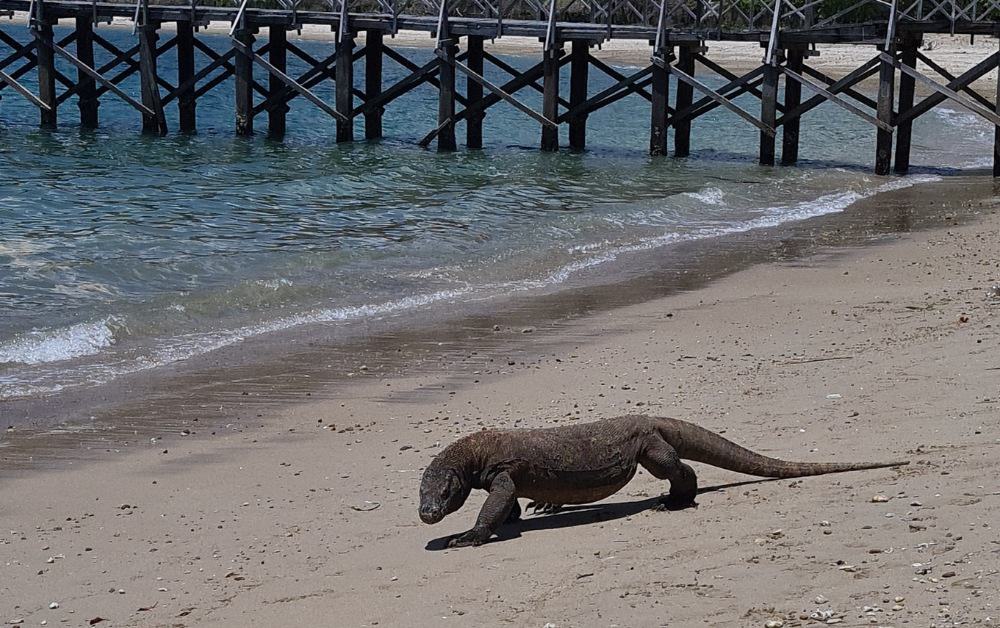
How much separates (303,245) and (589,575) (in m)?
13.1

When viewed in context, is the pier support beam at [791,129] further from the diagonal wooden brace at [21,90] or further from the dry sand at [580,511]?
the dry sand at [580,511]

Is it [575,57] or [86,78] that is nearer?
[575,57]

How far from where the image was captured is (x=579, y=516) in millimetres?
7020

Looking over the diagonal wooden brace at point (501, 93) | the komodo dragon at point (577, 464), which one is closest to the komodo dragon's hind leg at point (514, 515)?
the komodo dragon at point (577, 464)

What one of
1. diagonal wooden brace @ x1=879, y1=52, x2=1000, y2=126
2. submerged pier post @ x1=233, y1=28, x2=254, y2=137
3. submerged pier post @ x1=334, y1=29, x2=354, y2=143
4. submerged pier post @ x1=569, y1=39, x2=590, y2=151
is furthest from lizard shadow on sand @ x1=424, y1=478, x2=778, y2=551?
submerged pier post @ x1=233, y1=28, x2=254, y2=137

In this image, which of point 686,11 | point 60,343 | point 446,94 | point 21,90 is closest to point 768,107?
point 686,11

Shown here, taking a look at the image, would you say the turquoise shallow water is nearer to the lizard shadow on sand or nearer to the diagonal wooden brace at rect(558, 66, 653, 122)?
the diagonal wooden brace at rect(558, 66, 653, 122)

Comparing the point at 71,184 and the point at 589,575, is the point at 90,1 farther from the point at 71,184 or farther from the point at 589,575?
the point at 589,575

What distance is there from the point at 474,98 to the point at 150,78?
25.9 ft

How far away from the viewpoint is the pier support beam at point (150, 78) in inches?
1259

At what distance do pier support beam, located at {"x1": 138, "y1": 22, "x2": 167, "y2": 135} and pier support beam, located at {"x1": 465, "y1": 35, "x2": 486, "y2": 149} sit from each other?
301 inches

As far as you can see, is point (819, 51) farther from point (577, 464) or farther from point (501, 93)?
point (577, 464)

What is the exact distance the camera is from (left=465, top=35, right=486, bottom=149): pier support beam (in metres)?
30.6

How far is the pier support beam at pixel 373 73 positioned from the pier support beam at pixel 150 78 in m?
5.15
